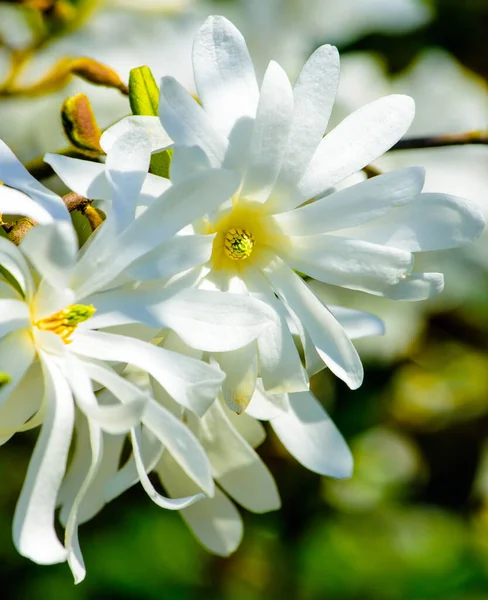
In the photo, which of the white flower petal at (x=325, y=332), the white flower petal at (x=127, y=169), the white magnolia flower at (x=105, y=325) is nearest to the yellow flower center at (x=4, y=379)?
the white magnolia flower at (x=105, y=325)

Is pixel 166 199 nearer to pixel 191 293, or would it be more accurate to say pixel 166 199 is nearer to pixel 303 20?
pixel 191 293

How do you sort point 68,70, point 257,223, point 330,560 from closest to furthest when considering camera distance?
1. point 257,223
2. point 68,70
3. point 330,560

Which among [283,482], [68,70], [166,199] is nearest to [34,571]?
[283,482]

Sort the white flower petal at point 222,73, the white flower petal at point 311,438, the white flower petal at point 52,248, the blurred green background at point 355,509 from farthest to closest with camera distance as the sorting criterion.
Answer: the blurred green background at point 355,509
the white flower petal at point 311,438
the white flower petal at point 222,73
the white flower petal at point 52,248

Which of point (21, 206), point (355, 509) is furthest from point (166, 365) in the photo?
point (355, 509)

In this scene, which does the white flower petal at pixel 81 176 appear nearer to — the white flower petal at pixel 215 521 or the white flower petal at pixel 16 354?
the white flower petal at pixel 16 354

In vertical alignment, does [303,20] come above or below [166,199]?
below

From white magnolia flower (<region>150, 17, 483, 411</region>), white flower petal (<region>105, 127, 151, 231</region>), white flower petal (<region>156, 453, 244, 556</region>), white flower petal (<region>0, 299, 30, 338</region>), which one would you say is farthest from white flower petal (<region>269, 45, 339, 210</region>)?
white flower petal (<region>156, 453, 244, 556</region>)
